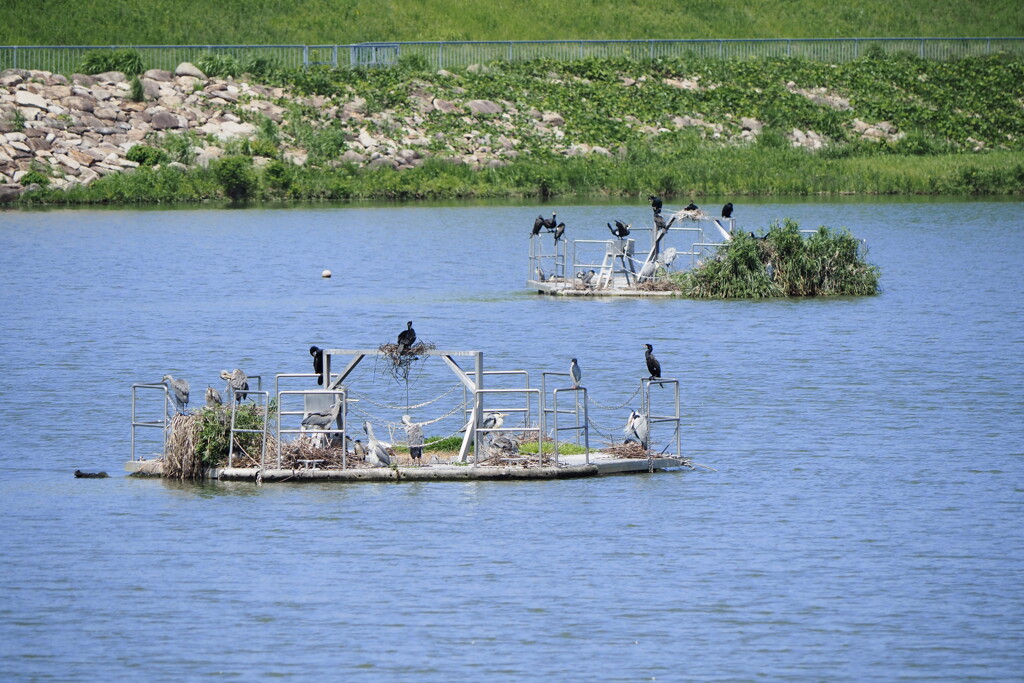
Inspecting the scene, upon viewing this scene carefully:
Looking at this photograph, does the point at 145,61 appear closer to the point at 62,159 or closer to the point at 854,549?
the point at 62,159

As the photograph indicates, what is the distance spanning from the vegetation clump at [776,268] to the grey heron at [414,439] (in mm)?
27615

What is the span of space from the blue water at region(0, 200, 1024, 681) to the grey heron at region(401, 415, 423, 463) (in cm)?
74

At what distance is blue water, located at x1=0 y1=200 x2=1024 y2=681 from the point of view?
82.6 feet

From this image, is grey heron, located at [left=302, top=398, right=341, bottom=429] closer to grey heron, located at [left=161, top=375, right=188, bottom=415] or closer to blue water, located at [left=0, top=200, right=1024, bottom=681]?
blue water, located at [left=0, top=200, right=1024, bottom=681]

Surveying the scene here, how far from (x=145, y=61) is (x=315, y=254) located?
3420 cm

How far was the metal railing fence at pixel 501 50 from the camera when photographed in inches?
4173

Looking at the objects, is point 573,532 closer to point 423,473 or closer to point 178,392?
point 423,473

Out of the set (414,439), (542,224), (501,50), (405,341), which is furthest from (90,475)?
(501,50)

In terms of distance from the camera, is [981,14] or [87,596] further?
[981,14]

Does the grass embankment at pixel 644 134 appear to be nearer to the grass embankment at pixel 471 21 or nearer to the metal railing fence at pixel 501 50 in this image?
the metal railing fence at pixel 501 50

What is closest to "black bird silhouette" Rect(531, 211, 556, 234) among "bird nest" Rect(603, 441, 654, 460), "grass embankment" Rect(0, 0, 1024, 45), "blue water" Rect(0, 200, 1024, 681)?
"blue water" Rect(0, 200, 1024, 681)

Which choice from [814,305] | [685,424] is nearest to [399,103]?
[814,305]

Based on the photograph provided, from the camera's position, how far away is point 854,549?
3012 centimetres

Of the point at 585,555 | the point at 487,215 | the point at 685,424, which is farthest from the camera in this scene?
the point at 487,215
